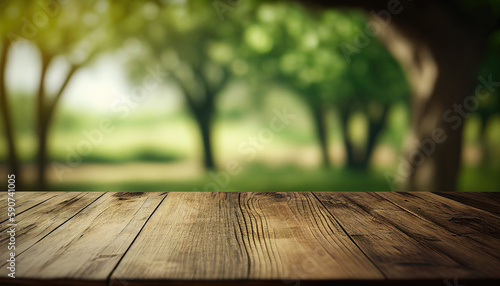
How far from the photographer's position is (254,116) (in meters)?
3.01

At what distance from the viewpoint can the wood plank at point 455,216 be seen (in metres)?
1.09

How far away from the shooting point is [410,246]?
100 centimetres

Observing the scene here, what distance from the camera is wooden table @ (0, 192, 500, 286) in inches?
32.2

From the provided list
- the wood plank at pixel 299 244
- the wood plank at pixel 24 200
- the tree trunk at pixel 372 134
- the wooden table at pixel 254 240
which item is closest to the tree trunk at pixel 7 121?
the wood plank at pixel 24 200

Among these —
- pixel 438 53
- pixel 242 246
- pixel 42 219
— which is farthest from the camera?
pixel 438 53

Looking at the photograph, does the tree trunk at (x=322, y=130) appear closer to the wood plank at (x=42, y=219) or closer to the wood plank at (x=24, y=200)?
the wood plank at (x=42, y=219)

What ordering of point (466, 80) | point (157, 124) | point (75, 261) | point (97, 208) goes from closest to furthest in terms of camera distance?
1. point (75, 261)
2. point (97, 208)
3. point (466, 80)
4. point (157, 124)

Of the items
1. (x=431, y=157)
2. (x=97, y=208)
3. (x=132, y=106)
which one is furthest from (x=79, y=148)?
(x=431, y=157)

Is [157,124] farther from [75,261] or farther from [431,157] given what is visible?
[75,261]

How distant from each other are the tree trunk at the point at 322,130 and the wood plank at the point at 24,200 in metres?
1.93

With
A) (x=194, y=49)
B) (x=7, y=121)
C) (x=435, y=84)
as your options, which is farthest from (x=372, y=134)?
(x=7, y=121)

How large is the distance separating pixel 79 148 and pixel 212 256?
2.38 metres

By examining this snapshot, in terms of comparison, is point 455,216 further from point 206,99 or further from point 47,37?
point 47,37

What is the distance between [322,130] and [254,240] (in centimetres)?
214
